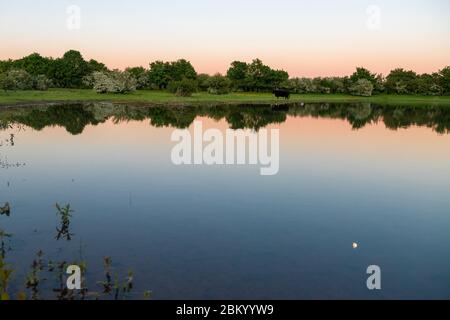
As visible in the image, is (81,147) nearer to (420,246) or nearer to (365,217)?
(365,217)

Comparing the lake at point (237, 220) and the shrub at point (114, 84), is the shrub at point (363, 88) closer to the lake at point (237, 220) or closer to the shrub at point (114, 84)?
the shrub at point (114, 84)

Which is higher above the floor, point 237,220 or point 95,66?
point 95,66

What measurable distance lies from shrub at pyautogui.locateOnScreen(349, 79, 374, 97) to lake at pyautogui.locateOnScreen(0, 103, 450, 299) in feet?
507

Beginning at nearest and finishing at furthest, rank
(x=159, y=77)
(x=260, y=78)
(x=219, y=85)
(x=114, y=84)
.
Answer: (x=114, y=84)
(x=219, y=85)
(x=159, y=77)
(x=260, y=78)

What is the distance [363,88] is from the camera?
604 feet

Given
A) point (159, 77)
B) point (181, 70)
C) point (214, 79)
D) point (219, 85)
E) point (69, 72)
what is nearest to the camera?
point (219, 85)

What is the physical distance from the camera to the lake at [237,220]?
13727mm

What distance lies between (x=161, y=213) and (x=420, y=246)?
36.2 feet

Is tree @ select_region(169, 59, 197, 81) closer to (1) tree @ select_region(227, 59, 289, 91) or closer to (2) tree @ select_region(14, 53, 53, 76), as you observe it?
(1) tree @ select_region(227, 59, 289, 91)

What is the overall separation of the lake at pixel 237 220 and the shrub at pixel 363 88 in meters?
155

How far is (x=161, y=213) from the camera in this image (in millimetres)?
20281

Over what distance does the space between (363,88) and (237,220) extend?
177 meters

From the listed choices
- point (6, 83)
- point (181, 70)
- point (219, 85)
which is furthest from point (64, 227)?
→ point (181, 70)

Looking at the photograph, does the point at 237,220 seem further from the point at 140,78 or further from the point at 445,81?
the point at 445,81
